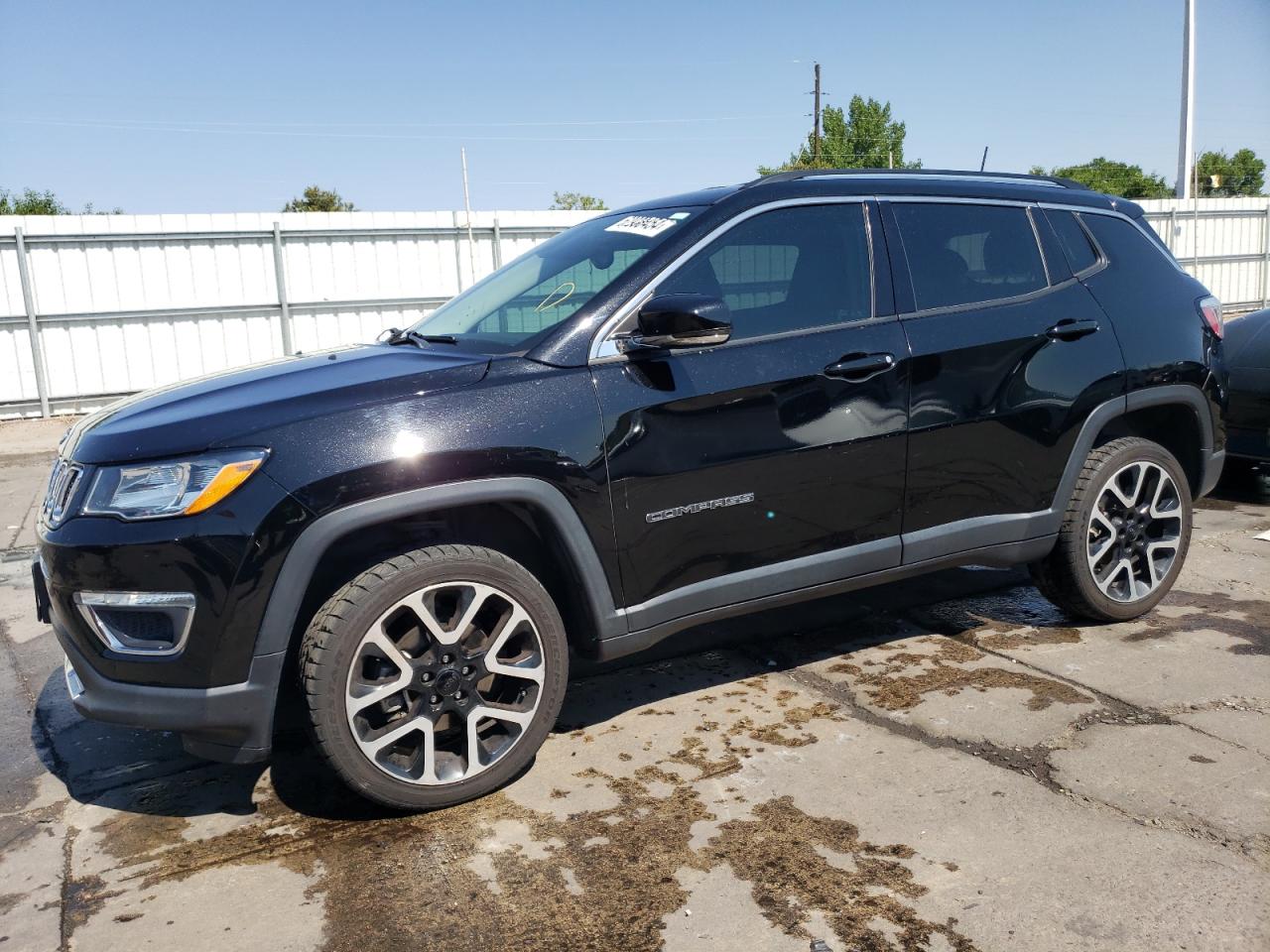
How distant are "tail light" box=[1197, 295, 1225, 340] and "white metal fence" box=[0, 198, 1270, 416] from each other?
1158 centimetres

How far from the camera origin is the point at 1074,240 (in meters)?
4.25

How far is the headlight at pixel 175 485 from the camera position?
270 cm

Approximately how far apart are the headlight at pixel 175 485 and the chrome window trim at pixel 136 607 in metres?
0.21

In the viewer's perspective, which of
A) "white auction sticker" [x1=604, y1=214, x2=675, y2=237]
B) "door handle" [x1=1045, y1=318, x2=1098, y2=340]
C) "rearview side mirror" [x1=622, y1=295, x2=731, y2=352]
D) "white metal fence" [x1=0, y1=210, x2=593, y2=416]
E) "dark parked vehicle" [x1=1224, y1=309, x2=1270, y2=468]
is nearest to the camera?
"rearview side mirror" [x1=622, y1=295, x2=731, y2=352]

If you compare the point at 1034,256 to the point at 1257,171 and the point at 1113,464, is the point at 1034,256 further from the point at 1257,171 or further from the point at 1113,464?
the point at 1257,171

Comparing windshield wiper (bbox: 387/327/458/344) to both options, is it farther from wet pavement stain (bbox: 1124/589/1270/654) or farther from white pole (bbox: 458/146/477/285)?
white pole (bbox: 458/146/477/285)

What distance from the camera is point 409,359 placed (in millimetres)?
3229

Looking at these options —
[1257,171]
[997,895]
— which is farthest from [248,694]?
[1257,171]

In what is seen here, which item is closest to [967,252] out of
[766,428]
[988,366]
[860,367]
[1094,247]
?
[988,366]

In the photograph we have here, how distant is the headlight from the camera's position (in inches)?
106

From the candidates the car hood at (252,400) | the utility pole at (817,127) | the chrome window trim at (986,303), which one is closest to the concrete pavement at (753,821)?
the car hood at (252,400)

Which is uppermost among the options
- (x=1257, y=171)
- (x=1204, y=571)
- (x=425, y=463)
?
(x=1257, y=171)

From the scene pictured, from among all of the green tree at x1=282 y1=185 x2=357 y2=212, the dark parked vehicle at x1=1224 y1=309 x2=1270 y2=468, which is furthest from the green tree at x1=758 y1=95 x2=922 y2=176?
the dark parked vehicle at x1=1224 y1=309 x2=1270 y2=468

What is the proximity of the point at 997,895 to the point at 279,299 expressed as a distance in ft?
48.0
